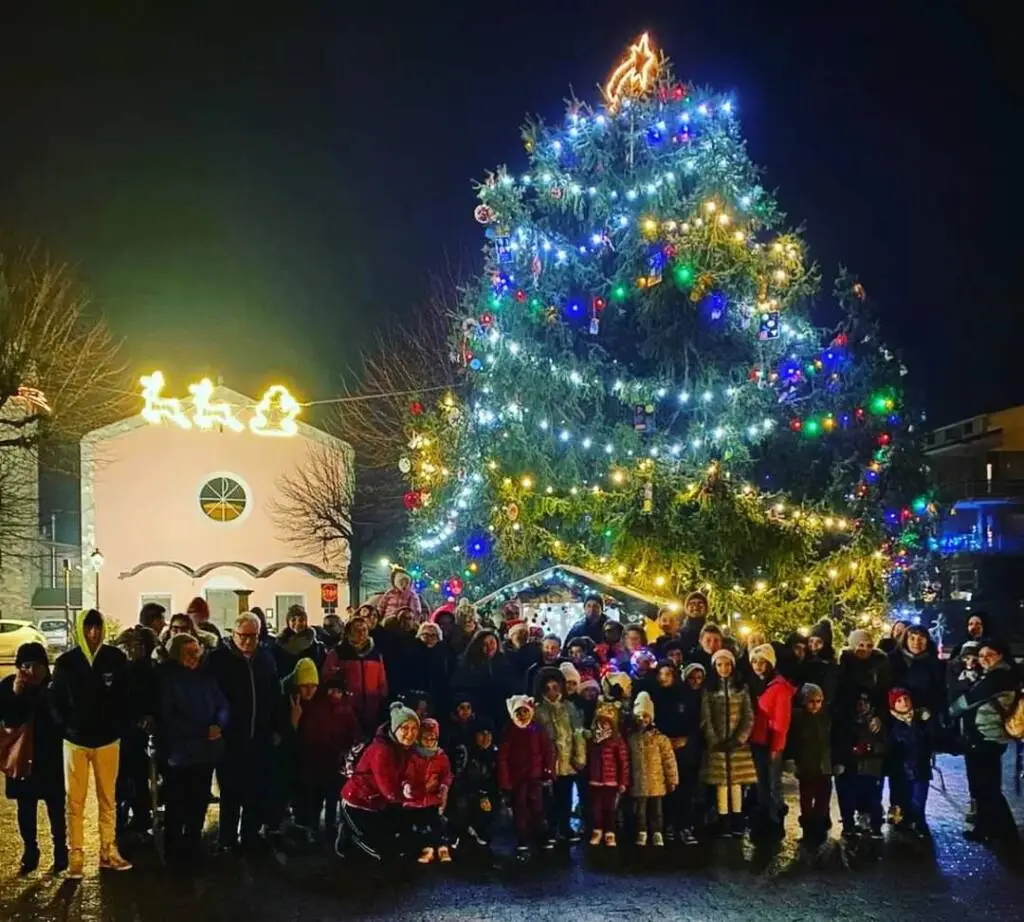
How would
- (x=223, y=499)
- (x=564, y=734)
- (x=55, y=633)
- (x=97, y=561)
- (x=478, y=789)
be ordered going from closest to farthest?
(x=478, y=789), (x=564, y=734), (x=97, y=561), (x=223, y=499), (x=55, y=633)

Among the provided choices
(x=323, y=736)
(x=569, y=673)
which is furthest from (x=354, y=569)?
(x=569, y=673)

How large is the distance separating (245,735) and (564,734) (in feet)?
8.39

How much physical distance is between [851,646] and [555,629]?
15.4 ft

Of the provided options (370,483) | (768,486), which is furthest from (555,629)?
(370,483)

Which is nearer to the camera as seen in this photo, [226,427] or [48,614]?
[226,427]

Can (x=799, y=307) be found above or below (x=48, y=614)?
above

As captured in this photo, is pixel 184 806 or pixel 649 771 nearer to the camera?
pixel 184 806

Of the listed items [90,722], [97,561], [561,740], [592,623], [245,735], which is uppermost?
[97,561]

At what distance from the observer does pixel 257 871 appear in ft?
25.8

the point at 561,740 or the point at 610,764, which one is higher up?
Answer: the point at 561,740

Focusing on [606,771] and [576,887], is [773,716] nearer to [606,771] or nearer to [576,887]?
[606,771]

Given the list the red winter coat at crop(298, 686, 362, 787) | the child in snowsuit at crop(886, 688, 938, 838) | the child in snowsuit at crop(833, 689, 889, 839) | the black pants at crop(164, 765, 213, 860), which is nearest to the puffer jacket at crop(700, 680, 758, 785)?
the child in snowsuit at crop(833, 689, 889, 839)

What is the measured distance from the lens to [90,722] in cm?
787

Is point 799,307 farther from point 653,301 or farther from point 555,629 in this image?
point 555,629
